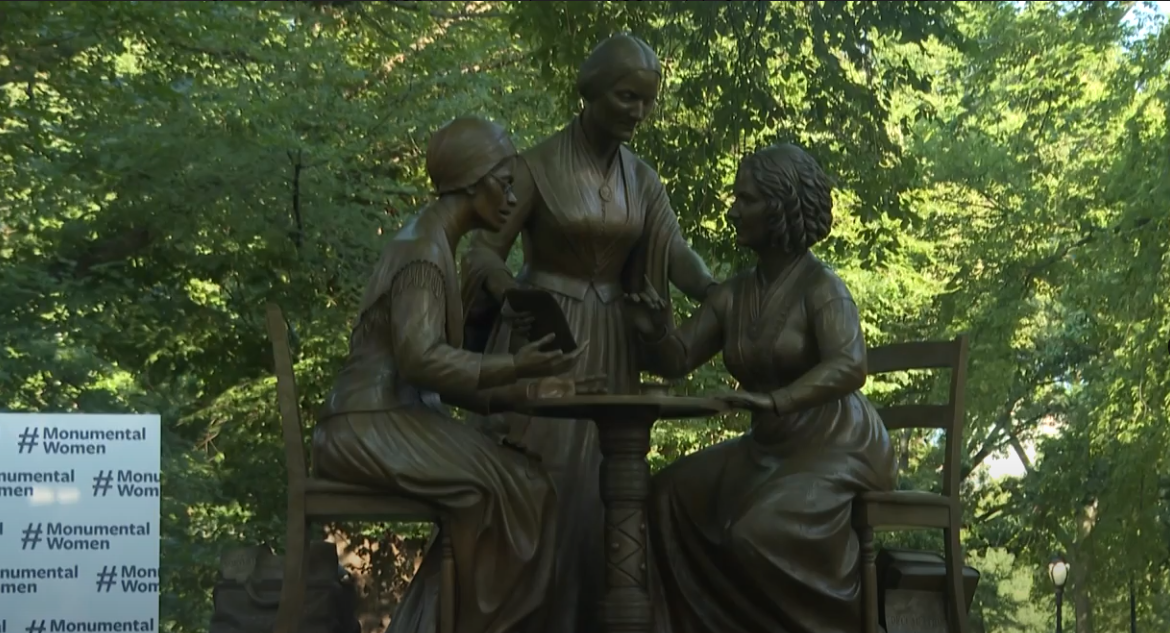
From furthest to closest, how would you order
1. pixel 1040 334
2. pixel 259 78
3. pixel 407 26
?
pixel 1040 334, pixel 407 26, pixel 259 78

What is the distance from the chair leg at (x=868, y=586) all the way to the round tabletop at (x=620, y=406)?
576 mm

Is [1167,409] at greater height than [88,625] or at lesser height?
greater

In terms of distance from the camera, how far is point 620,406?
4.34m

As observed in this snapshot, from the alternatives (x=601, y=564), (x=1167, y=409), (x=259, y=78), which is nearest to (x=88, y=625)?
(x=601, y=564)

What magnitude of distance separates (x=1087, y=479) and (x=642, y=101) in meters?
10.4

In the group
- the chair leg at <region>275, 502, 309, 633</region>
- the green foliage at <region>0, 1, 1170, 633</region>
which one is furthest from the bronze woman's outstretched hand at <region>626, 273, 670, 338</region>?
the green foliage at <region>0, 1, 1170, 633</region>

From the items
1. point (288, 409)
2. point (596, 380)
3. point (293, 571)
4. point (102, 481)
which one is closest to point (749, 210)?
point (596, 380)

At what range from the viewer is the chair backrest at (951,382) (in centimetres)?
503

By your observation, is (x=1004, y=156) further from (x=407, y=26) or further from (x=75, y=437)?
(x=75, y=437)

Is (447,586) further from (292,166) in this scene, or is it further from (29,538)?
(292,166)

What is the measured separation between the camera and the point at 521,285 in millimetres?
5004

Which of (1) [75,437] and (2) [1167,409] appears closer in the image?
(1) [75,437]

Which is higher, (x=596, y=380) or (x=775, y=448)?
(x=596, y=380)

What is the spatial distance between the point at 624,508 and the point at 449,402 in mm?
531
